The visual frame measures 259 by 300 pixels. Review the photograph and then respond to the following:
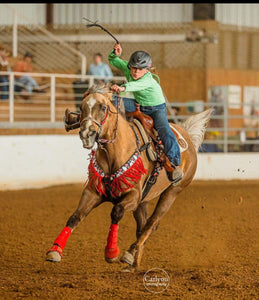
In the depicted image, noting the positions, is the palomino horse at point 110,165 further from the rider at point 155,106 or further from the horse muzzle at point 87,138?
the rider at point 155,106

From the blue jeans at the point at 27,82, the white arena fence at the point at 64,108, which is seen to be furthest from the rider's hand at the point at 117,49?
the blue jeans at the point at 27,82

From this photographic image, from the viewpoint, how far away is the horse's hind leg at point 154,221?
5.57m

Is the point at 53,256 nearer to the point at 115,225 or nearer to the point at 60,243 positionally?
the point at 60,243

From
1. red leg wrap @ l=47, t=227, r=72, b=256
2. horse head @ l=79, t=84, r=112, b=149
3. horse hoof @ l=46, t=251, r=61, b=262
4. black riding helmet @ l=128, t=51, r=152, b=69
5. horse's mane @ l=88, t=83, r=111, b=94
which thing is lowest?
horse hoof @ l=46, t=251, r=61, b=262

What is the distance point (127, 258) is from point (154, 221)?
2.13 feet

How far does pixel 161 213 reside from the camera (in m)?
6.07

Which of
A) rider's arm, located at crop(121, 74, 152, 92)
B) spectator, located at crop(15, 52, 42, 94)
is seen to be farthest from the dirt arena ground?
spectator, located at crop(15, 52, 42, 94)

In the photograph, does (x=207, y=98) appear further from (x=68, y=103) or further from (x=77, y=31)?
(x=68, y=103)

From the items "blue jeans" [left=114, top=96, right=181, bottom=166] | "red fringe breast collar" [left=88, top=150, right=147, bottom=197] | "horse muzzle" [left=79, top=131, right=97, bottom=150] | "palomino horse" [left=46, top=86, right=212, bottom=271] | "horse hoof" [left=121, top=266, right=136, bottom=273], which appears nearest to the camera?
"horse muzzle" [left=79, top=131, right=97, bottom=150]

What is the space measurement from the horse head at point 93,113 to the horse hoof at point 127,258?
3.86 ft

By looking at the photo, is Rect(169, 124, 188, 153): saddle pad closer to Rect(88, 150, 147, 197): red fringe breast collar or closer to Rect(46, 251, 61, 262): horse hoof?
Rect(88, 150, 147, 197): red fringe breast collar

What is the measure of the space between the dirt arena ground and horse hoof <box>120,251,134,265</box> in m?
0.14

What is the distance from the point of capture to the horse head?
4.77 m

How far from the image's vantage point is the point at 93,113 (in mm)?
4871
